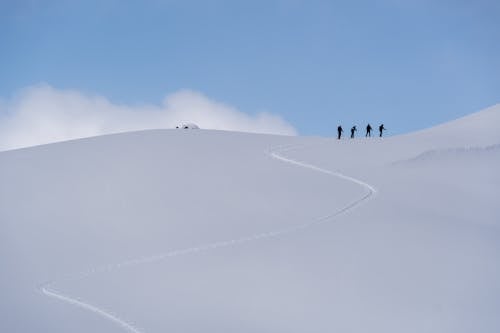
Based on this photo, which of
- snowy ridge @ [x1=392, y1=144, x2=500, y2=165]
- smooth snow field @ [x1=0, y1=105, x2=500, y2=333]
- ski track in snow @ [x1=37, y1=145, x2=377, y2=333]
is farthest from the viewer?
snowy ridge @ [x1=392, y1=144, x2=500, y2=165]

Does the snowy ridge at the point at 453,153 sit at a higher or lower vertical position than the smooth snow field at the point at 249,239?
higher

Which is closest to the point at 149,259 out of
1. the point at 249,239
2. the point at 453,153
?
the point at 249,239

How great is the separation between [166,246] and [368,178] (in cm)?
1031

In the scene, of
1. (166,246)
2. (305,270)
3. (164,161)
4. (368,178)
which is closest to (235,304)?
(305,270)

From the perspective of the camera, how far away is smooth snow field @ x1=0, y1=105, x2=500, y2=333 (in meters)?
12.6

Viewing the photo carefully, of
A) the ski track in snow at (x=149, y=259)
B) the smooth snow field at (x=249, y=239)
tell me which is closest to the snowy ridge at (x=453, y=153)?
the smooth snow field at (x=249, y=239)

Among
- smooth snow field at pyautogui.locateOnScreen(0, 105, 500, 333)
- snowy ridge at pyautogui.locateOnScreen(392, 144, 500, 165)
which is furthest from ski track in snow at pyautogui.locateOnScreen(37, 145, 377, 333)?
snowy ridge at pyautogui.locateOnScreen(392, 144, 500, 165)

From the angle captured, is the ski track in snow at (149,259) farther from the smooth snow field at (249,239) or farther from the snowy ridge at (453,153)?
the snowy ridge at (453,153)

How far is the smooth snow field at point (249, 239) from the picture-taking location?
12.6 metres

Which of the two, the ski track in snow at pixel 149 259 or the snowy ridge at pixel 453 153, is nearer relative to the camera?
the ski track in snow at pixel 149 259

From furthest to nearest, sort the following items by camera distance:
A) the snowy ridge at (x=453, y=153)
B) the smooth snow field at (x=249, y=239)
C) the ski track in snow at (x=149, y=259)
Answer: the snowy ridge at (x=453, y=153) < the smooth snow field at (x=249, y=239) < the ski track in snow at (x=149, y=259)

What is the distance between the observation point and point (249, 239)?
55.4 ft

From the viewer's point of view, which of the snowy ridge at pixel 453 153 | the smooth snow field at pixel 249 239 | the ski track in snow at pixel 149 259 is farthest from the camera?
the snowy ridge at pixel 453 153

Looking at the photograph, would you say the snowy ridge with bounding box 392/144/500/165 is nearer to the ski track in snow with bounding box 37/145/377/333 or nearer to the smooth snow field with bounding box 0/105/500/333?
the smooth snow field with bounding box 0/105/500/333
